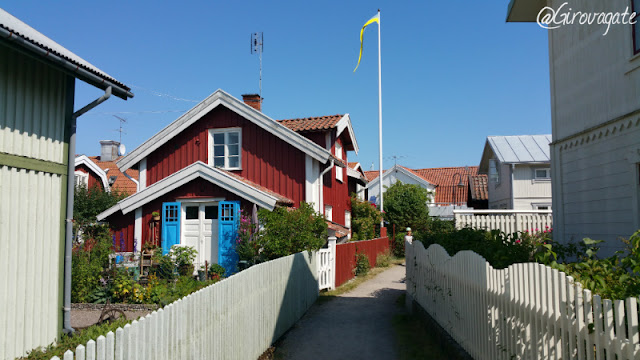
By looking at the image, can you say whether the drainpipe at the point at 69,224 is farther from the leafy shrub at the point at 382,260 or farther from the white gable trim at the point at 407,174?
the white gable trim at the point at 407,174

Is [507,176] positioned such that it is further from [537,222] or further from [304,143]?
[304,143]

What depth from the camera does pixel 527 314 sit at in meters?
4.23

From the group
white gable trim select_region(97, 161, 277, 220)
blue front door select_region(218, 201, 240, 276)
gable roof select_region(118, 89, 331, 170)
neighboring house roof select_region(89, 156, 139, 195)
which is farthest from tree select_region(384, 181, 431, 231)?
neighboring house roof select_region(89, 156, 139, 195)

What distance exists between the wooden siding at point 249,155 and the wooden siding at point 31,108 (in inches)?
359

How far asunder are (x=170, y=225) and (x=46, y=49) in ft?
29.0

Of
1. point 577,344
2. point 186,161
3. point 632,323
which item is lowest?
point 577,344

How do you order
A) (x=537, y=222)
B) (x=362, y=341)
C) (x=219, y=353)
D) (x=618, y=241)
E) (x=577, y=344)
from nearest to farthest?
(x=577, y=344) < (x=219, y=353) < (x=618, y=241) < (x=362, y=341) < (x=537, y=222)

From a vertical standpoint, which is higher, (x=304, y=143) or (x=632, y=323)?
(x=304, y=143)

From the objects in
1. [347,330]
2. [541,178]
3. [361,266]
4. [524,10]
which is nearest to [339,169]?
[361,266]

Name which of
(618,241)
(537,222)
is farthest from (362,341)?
(537,222)

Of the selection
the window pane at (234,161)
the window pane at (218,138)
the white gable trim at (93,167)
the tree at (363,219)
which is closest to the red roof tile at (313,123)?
the window pane at (234,161)

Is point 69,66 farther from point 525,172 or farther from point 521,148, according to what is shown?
point 521,148

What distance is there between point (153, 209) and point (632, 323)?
1312 centimetres

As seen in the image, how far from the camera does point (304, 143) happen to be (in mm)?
14672
